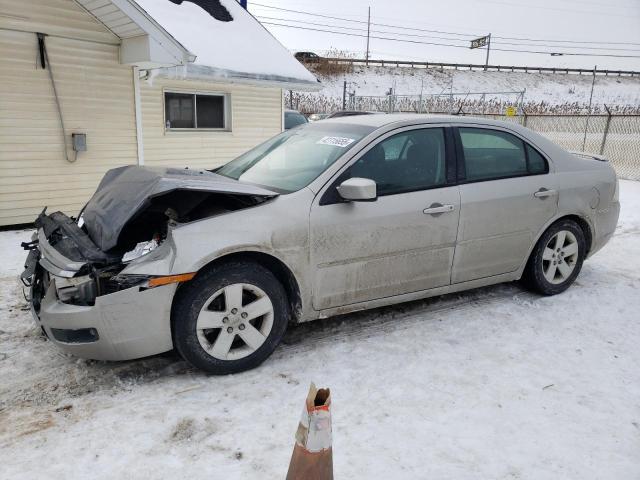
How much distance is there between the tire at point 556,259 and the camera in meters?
4.59

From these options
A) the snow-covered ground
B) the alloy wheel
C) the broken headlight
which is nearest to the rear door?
the alloy wheel

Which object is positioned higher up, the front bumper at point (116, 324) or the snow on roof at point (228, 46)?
the snow on roof at point (228, 46)

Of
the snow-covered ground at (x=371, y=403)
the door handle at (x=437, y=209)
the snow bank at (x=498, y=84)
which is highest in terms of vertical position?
the snow bank at (x=498, y=84)

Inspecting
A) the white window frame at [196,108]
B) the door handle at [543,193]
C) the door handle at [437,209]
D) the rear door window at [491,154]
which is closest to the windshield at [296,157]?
the door handle at [437,209]

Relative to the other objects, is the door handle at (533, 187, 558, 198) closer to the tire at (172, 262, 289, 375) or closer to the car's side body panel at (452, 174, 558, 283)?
the car's side body panel at (452, 174, 558, 283)

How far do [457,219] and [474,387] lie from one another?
52.7 inches

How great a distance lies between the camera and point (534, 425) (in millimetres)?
2828

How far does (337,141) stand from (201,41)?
6.55m

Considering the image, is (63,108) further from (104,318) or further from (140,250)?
(104,318)

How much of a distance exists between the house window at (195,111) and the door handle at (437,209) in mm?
7046

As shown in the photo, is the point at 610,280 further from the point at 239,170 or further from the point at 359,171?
the point at 239,170

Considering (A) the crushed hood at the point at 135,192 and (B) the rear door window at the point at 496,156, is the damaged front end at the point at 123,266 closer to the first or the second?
(A) the crushed hood at the point at 135,192

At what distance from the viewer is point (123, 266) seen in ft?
10.1

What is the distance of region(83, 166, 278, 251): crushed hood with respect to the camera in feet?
10.4
